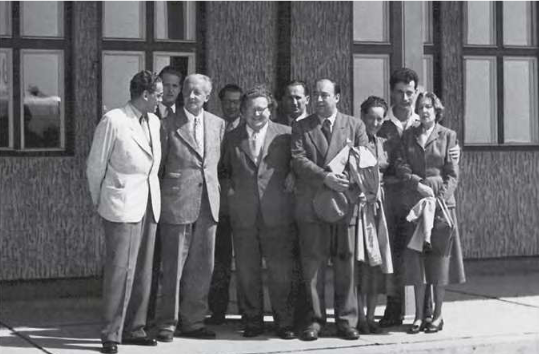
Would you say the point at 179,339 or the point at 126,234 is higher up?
the point at 126,234

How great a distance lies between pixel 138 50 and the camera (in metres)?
9.93

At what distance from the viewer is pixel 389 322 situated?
8328mm

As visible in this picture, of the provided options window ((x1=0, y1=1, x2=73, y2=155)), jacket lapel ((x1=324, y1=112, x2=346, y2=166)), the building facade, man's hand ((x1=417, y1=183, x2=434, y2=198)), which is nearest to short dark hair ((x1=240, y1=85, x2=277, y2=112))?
jacket lapel ((x1=324, y1=112, x2=346, y2=166))

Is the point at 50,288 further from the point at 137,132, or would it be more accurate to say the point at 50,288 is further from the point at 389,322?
the point at 389,322

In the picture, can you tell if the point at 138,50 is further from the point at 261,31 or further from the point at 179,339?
the point at 179,339

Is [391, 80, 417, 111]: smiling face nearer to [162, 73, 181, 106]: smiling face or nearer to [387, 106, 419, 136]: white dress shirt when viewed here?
[387, 106, 419, 136]: white dress shirt

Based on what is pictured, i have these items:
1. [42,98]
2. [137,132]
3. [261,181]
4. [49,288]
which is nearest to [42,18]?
[42,98]

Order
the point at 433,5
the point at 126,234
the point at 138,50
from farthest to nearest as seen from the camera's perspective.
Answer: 1. the point at 433,5
2. the point at 138,50
3. the point at 126,234

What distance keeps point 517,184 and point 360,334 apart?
404 cm

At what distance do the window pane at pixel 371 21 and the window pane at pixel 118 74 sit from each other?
7.46 ft

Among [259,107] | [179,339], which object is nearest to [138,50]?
[259,107]

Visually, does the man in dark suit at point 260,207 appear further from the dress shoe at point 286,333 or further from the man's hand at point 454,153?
the man's hand at point 454,153

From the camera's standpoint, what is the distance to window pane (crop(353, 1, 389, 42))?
10812 millimetres

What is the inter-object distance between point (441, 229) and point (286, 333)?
137cm
